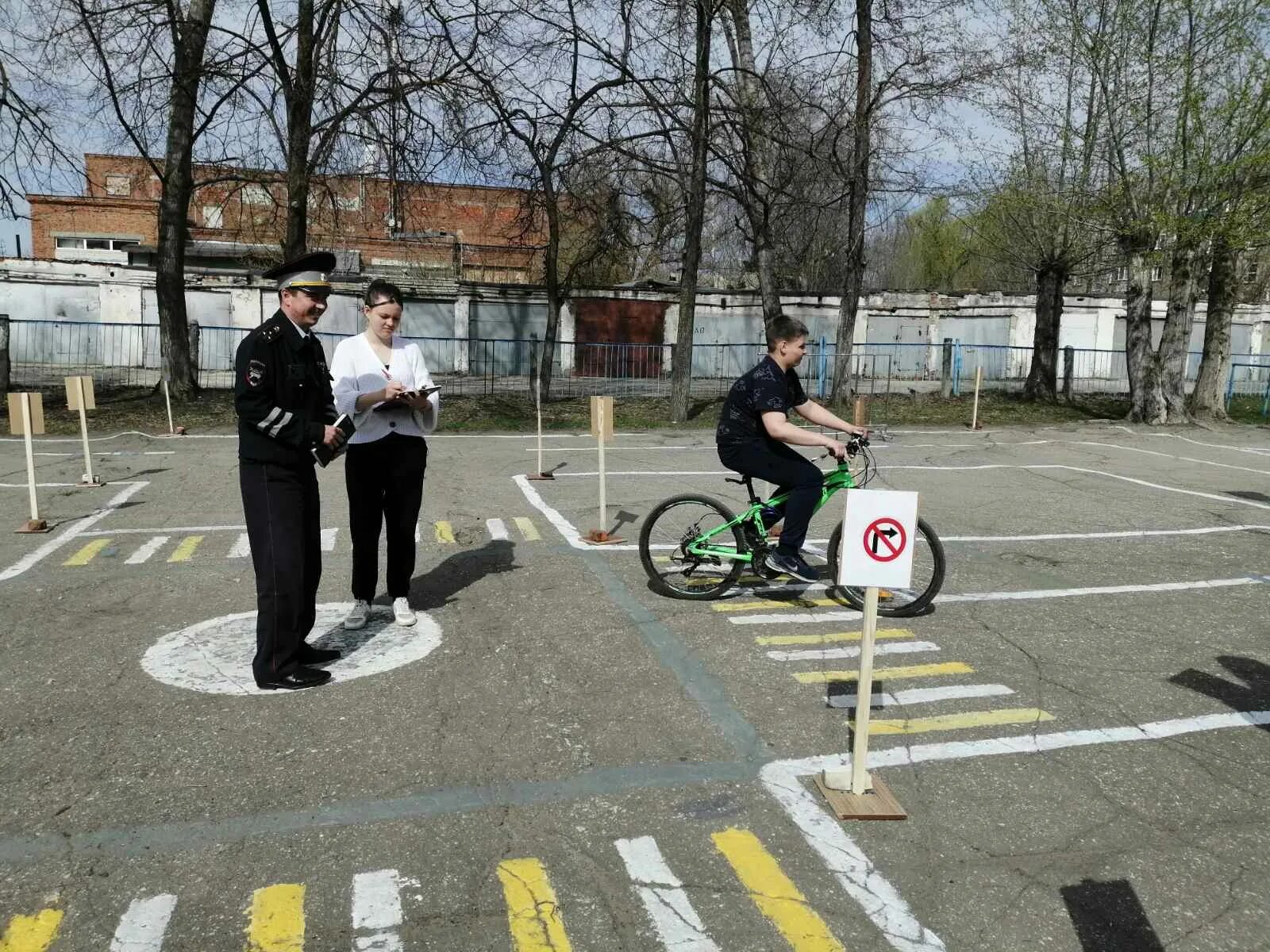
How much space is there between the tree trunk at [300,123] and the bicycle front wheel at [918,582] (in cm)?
1485

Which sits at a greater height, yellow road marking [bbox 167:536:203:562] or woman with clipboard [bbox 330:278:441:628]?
woman with clipboard [bbox 330:278:441:628]

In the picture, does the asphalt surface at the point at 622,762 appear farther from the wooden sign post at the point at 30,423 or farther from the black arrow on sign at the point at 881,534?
the black arrow on sign at the point at 881,534

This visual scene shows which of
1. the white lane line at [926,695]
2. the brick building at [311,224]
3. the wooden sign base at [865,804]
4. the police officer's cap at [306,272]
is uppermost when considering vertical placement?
the brick building at [311,224]

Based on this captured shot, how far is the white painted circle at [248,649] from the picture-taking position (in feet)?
16.3

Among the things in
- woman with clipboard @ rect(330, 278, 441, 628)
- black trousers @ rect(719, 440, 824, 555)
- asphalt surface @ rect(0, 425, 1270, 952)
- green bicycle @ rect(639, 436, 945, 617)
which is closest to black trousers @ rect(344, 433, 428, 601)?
woman with clipboard @ rect(330, 278, 441, 628)

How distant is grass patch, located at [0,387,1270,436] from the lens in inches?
695

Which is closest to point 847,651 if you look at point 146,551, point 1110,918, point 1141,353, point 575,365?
point 1110,918

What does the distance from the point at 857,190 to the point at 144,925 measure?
879 inches

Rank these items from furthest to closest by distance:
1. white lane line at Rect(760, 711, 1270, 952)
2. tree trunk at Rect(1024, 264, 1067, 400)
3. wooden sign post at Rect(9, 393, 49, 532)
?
tree trunk at Rect(1024, 264, 1067, 400), wooden sign post at Rect(9, 393, 49, 532), white lane line at Rect(760, 711, 1270, 952)

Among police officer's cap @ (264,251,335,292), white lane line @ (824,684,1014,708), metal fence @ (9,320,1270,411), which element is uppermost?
police officer's cap @ (264,251,335,292)

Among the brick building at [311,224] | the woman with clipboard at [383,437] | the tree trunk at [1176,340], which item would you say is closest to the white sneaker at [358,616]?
the woman with clipboard at [383,437]

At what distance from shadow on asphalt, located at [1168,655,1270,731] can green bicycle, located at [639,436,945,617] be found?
1.56 metres

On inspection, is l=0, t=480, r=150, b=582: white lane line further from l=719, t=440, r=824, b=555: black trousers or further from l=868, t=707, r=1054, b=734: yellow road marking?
l=868, t=707, r=1054, b=734: yellow road marking

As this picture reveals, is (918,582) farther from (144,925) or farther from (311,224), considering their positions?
(311,224)
